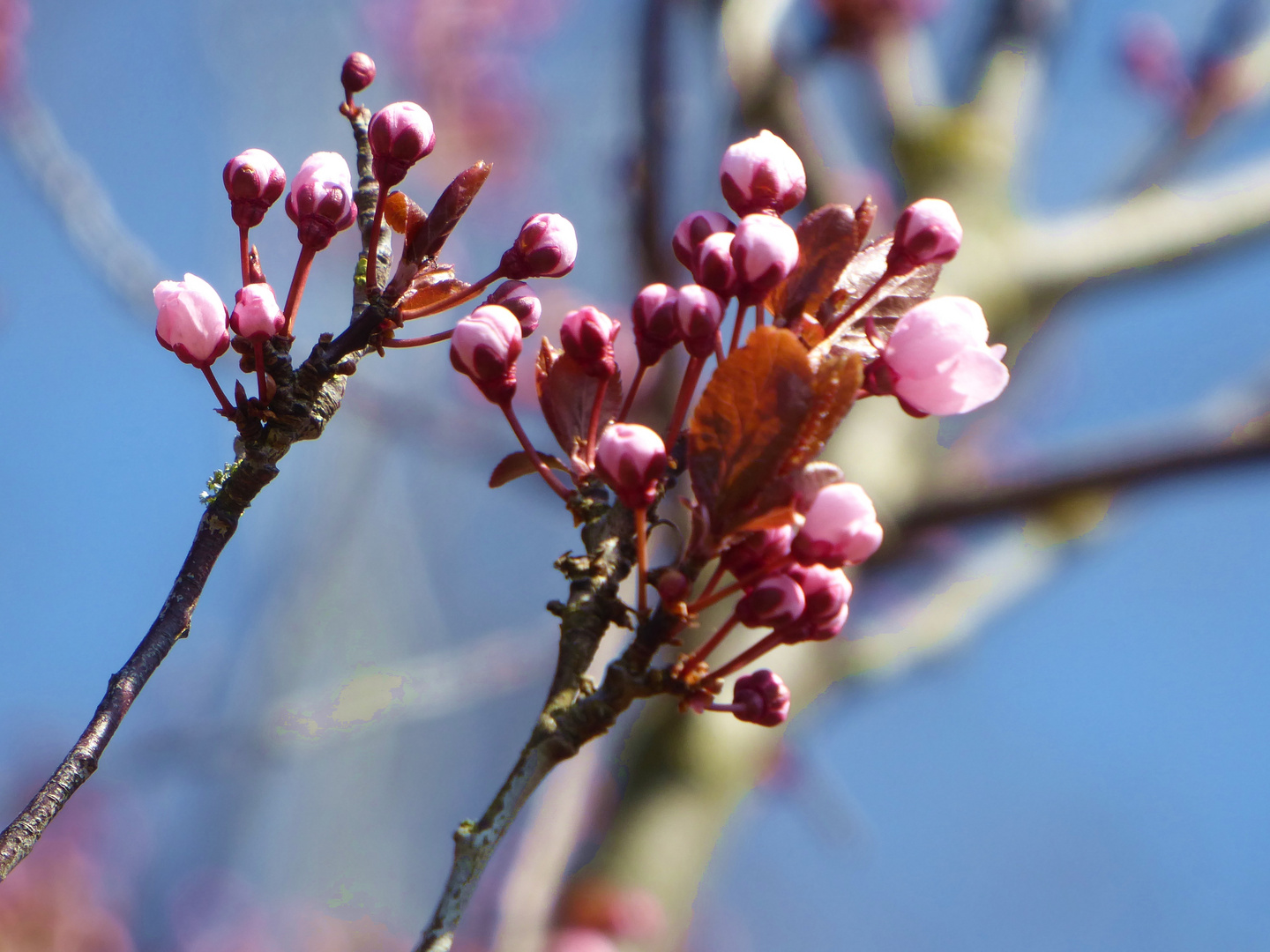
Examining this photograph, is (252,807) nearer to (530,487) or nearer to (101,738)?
(530,487)

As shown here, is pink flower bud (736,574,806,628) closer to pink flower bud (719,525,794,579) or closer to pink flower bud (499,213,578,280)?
pink flower bud (719,525,794,579)

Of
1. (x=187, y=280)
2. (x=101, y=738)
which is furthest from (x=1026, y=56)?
(x=101, y=738)

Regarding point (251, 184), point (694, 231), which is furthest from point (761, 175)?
point (251, 184)

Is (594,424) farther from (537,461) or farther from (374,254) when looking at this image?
(374,254)

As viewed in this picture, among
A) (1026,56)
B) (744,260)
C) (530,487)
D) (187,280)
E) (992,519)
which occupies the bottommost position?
(187,280)

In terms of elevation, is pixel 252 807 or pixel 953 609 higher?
pixel 953 609

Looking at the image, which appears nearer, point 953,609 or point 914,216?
point 914,216

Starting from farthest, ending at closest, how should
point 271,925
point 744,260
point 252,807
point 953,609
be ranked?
point 271,925
point 252,807
point 953,609
point 744,260

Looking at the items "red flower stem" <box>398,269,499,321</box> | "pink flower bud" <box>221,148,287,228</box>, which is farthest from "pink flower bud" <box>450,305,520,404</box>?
"pink flower bud" <box>221,148,287,228</box>

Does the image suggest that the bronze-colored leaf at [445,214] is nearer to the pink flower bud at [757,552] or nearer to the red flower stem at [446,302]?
the red flower stem at [446,302]

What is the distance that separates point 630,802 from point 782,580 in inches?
47.3

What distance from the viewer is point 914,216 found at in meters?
0.51

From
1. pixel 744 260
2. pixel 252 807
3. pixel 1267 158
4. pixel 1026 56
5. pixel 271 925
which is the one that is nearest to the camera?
pixel 744 260

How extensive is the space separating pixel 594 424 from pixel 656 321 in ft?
0.20
